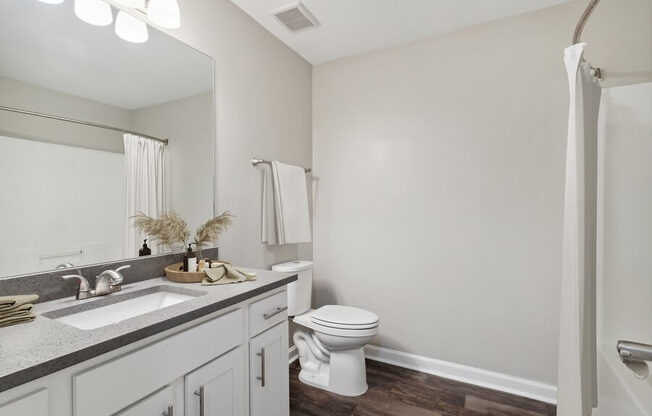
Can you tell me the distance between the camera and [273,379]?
1454 mm

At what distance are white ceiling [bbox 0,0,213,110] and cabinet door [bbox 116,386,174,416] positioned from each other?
115cm

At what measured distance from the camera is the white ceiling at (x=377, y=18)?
196 centimetres

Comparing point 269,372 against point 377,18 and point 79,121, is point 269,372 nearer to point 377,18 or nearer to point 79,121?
point 79,121

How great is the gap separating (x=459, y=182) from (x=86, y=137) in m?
2.12

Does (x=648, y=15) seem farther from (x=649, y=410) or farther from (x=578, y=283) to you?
(x=649, y=410)

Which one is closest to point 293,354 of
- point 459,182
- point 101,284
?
point 101,284

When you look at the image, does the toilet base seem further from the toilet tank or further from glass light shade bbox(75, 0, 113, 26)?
glass light shade bbox(75, 0, 113, 26)

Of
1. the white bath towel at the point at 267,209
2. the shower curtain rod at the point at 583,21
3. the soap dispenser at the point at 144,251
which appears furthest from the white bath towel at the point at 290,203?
the shower curtain rod at the point at 583,21

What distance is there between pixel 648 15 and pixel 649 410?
1.97 m

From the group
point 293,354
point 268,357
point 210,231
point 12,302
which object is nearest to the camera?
point 12,302

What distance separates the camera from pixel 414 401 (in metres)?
1.96

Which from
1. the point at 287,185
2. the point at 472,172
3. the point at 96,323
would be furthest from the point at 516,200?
the point at 96,323

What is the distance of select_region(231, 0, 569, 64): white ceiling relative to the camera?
196 cm

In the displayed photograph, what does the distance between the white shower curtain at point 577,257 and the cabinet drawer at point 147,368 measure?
1306 mm
